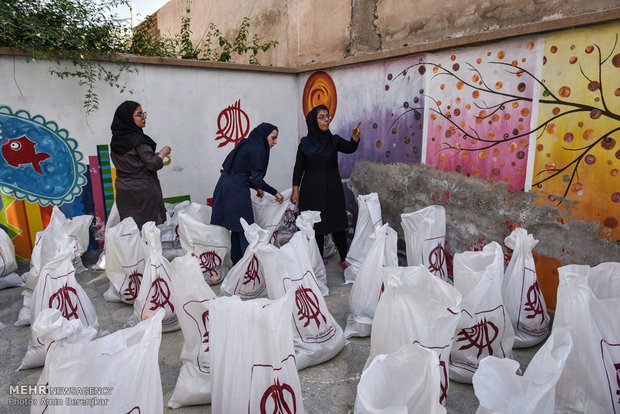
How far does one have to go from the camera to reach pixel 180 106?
13.8ft

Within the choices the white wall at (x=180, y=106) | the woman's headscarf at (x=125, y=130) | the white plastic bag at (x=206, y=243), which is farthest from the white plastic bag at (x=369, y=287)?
the white wall at (x=180, y=106)

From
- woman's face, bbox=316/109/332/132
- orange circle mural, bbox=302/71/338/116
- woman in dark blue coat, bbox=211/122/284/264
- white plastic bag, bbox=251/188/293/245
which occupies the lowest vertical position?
white plastic bag, bbox=251/188/293/245

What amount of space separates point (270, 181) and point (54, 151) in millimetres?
2255

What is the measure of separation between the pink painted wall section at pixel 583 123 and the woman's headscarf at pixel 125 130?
2964mm

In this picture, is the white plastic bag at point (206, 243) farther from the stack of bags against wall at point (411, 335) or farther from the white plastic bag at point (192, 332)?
the stack of bags against wall at point (411, 335)

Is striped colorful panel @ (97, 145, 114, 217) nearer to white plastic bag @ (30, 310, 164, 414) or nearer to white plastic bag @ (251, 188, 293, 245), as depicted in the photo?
white plastic bag @ (251, 188, 293, 245)

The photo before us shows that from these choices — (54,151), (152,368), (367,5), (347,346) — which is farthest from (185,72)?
(152,368)

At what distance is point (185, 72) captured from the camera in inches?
165

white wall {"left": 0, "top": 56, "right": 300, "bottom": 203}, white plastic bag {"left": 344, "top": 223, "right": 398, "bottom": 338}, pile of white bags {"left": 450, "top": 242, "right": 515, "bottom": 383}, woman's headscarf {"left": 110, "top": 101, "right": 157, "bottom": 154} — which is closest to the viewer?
pile of white bags {"left": 450, "top": 242, "right": 515, "bottom": 383}

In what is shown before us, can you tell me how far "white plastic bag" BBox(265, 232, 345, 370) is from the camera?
7.13 feet

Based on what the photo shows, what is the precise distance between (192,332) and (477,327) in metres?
1.44

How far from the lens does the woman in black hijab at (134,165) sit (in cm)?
315

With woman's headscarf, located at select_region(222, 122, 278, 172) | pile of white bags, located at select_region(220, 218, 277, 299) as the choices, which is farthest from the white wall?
pile of white bags, located at select_region(220, 218, 277, 299)

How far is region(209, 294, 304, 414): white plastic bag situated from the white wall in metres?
3.04
